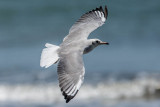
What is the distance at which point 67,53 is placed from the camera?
17.7 ft

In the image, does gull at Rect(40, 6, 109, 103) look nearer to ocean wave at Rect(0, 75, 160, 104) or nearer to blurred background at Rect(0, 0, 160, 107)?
blurred background at Rect(0, 0, 160, 107)

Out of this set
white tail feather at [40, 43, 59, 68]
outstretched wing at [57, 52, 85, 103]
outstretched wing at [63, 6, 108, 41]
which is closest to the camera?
outstretched wing at [57, 52, 85, 103]

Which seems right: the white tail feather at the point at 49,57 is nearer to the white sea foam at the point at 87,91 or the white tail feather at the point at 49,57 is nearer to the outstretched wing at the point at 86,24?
the outstretched wing at the point at 86,24

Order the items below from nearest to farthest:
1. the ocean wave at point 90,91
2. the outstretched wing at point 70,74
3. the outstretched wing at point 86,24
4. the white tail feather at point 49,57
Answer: the outstretched wing at point 70,74, the white tail feather at point 49,57, the outstretched wing at point 86,24, the ocean wave at point 90,91

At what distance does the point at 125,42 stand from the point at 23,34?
267 cm

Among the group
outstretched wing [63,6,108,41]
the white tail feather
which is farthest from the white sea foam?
the white tail feather

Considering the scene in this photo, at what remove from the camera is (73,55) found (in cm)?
532

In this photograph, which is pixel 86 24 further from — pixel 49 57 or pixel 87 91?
pixel 87 91

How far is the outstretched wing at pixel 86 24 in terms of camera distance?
6.06 m

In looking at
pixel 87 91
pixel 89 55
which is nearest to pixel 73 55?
pixel 87 91

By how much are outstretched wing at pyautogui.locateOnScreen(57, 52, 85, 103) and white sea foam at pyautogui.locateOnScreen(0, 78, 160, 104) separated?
3146 mm

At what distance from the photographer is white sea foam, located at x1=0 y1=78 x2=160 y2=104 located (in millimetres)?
8508

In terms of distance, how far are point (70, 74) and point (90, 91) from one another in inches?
149

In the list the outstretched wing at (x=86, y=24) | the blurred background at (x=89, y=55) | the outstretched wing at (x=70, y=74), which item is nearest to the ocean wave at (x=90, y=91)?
the blurred background at (x=89, y=55)
